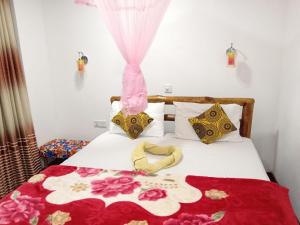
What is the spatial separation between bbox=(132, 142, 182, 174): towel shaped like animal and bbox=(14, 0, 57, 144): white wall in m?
1.59

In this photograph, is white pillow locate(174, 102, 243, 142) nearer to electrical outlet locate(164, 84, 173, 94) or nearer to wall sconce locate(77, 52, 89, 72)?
electrical outlet locate(164, 84, 173, 94)

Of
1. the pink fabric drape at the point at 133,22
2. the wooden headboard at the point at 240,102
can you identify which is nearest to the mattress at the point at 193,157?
the wooden headboard at the point at 240,102

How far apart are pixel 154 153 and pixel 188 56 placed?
1225 millimetres

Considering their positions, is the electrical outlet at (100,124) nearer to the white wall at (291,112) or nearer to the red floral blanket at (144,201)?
the red floral blanket at (144,201)

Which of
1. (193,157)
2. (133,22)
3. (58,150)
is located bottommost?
(58,150)

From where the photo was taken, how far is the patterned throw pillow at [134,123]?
8.94 feet

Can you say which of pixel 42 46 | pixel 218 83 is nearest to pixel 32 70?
pixel 42 46

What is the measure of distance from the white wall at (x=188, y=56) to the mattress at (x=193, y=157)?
63 centimetres

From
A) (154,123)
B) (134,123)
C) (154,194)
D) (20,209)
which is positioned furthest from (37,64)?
(154,194)

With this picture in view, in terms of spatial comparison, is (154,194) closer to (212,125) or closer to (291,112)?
(212,125)

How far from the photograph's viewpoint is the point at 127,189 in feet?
5.60

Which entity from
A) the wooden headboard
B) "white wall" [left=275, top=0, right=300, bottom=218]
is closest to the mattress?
the wooden headboard

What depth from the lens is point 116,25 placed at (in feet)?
6.68

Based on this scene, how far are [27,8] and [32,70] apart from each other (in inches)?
27.7
